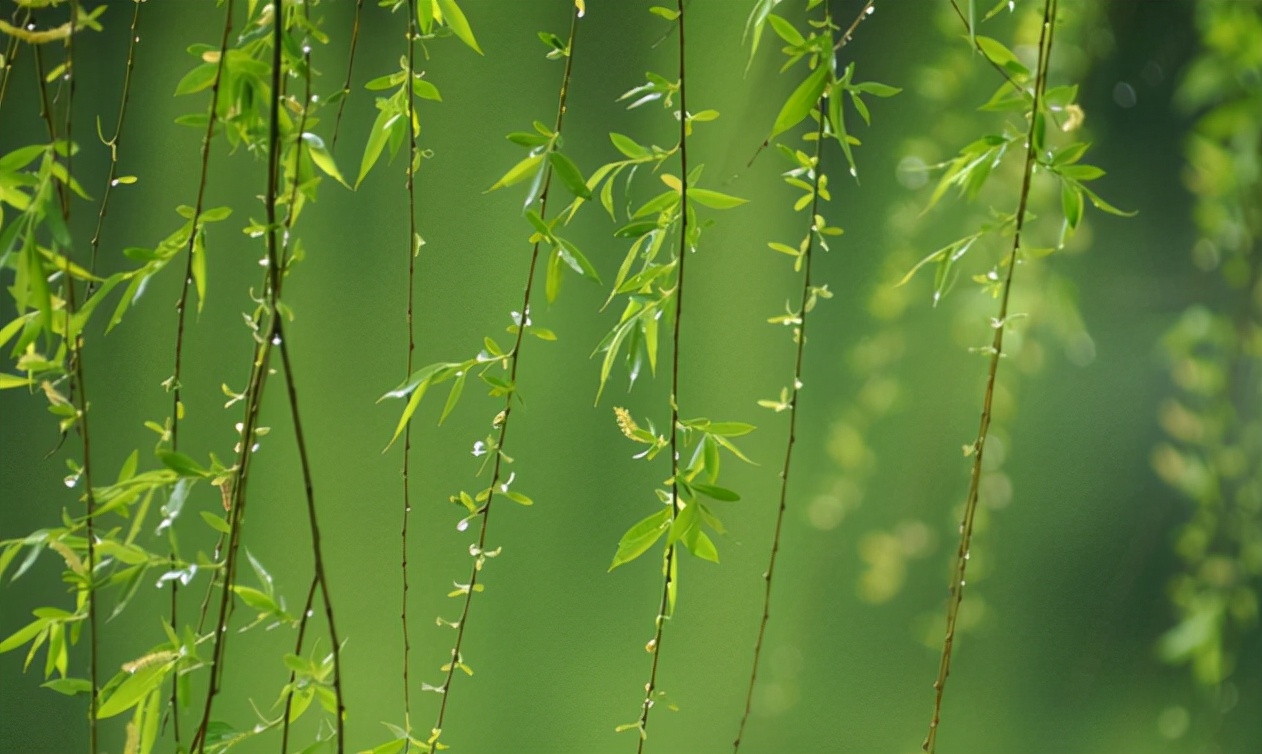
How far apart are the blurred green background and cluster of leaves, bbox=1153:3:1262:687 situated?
22 mm

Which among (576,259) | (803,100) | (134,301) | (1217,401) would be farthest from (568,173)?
(1217,401)

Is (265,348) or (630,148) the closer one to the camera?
(265,348)

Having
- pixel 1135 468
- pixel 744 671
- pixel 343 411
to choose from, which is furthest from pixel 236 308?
pixel 1135 468

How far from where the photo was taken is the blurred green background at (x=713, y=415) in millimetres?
1325

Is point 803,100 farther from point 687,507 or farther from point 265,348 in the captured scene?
point 265,348

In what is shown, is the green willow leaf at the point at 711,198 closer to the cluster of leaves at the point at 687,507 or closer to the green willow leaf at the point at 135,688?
the cluster of leaves at the point at 687,507

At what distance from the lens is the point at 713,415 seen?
140 centimetres

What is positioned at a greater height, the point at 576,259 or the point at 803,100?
the point at 803,100

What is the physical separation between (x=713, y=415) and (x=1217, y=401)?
66 centimetres

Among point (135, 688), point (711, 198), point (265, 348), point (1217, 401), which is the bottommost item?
point (135, 688)

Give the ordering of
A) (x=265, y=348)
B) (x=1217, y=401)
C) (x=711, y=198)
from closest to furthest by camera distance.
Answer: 1. (x=265, y=348)
2. (x=711, y=198)
3. (x=1217, y=401)

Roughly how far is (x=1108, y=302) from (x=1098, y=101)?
0.27 m

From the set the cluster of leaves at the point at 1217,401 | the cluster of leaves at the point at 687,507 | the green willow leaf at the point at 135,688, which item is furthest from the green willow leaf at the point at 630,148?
the cluster of leaves at the point at 1217,401

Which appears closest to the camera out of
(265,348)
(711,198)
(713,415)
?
(265,348)
